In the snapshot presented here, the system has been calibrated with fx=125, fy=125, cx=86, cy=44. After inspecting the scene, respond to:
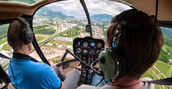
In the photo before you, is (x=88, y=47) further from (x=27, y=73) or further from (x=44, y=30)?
(x=27, y=73)

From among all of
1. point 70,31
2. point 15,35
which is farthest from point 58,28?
point 15,35

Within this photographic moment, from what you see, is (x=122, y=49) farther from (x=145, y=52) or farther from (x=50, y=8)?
(x=50, y=8)

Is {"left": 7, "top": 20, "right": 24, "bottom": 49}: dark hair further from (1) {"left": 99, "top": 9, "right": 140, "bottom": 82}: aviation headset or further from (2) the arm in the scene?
(1) {"left": 99, "top": 9, "right": 140, "bottom": 82}: aviation headset

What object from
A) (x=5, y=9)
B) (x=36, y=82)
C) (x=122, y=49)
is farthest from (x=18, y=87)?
(x=122, y=49)

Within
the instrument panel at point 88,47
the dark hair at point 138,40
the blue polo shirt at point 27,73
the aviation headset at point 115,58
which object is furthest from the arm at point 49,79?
the instrument panel at point 88,47

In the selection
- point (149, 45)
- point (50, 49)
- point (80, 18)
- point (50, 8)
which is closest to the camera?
point (149, 45)

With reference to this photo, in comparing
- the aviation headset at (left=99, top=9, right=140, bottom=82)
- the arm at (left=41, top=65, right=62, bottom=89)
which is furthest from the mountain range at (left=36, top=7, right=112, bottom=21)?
the aviation headset at (left=99, top=9, right=140, bottom=82)
